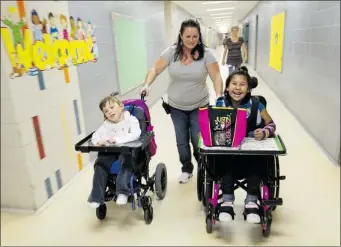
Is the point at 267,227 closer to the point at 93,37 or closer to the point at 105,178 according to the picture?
the point at 105,178

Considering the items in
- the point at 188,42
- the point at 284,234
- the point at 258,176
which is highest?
the point at 188,42

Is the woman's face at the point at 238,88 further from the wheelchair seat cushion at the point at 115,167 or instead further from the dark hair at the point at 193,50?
the wheelchair seat cushion at the point at 115,167

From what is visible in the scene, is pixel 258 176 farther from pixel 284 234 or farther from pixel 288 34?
pixel 288 34

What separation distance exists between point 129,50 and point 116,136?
263 centimetres

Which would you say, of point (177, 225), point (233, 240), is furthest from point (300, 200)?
point (177, 225)

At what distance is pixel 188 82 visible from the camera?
7.11 ft

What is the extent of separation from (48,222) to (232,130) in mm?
1475

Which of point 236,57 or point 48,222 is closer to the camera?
point 48,222

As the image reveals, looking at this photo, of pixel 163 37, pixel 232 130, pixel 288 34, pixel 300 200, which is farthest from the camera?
pixel 163 37

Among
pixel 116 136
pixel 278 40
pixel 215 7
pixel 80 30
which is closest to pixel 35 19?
pixel 80 30

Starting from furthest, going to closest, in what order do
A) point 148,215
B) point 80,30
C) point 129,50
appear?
point 129,50
point 80,30
point 148,215

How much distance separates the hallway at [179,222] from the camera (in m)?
1.89

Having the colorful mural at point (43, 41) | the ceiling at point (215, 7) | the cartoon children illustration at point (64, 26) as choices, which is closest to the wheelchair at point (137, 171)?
the colorful mural at point (43, 41)

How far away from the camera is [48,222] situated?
211cm
